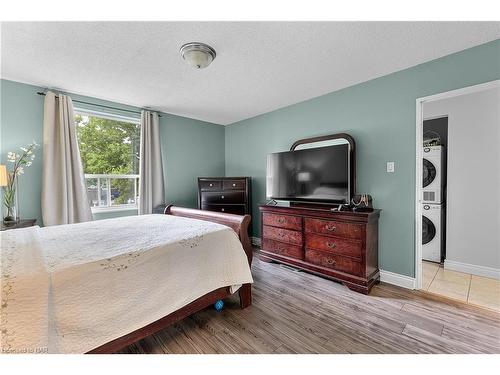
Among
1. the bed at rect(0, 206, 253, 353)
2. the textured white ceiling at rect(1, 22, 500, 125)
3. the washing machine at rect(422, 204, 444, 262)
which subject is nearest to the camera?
the bed at rect(0, 206, 253, 353)

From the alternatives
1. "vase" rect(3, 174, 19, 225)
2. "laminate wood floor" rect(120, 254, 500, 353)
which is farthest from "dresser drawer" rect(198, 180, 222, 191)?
"vase" rect(3, 174, 19, 225)

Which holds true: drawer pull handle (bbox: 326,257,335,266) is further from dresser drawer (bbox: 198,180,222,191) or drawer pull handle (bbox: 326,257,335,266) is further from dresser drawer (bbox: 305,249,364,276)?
dresser drawer (bbox: 198,180,222,191)

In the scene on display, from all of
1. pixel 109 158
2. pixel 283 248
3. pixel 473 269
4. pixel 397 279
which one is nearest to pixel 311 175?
pixel 283 248

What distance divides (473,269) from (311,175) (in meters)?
2.21

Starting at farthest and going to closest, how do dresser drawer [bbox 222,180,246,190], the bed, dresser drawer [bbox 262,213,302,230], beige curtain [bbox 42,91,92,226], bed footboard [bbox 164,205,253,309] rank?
dresser drawer [bbox 222,180,246,190] < dresser drawer [bbox 262,213,302,230] < beige curtain [bbox 42,91,92,226] < bed footboard [bbox 164,205,253,309] < the bed

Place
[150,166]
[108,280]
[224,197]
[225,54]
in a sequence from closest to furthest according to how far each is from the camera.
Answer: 1. [108,280]
2. [225,54]
3. [150,166]
4. [224,197]

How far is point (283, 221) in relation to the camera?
294cm

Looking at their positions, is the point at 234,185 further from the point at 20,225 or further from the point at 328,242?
the point at 20,225

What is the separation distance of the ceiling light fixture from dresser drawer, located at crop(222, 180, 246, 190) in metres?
2.05

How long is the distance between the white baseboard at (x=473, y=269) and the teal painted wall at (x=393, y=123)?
991 mm

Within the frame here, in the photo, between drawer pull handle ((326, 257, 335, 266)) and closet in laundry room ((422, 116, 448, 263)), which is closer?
drawer pull handle ((326, 257, 335, 266))

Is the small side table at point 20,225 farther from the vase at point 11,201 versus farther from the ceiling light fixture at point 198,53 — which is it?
the ceiling light fixture at point 198,53

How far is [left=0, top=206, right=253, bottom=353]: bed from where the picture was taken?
98 cm
